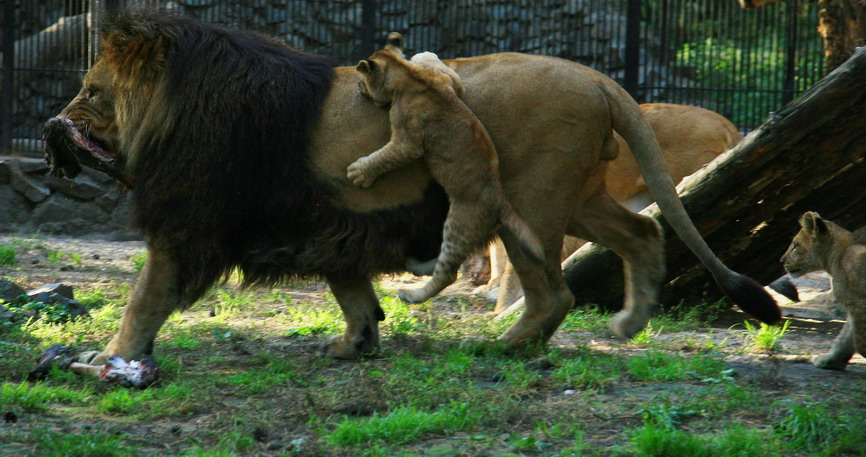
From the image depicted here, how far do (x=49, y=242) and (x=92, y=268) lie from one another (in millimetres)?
1867

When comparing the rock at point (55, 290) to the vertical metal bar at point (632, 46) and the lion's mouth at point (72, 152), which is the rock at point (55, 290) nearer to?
the lion's mouth at point (72, 152)

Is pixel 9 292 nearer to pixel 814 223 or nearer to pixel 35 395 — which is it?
pixel 35 395

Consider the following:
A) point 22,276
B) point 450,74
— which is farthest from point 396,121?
point 22,276

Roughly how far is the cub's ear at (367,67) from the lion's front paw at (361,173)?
0.43 metres

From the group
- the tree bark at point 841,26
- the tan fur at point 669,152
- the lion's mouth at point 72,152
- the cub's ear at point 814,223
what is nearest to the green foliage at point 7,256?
the lion's mouth at point 72,152

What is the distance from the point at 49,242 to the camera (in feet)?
32.8

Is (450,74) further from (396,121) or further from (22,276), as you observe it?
(22,276)

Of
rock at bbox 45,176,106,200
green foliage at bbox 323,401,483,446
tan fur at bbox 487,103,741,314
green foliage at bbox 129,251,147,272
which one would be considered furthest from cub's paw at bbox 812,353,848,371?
rock at bbox 45,176,106,200

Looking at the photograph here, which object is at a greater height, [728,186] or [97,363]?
[728,186]

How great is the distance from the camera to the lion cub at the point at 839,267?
4.90 metres

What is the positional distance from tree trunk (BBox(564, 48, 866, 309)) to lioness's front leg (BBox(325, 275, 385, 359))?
1678 mm

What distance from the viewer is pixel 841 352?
493 centimetres

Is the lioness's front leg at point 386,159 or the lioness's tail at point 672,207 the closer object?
the lioness's front leg at point 386,159

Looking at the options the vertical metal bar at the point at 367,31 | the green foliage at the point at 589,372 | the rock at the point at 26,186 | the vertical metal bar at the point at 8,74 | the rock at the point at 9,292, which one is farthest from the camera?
the vertical metal bar at the point at 8,74
